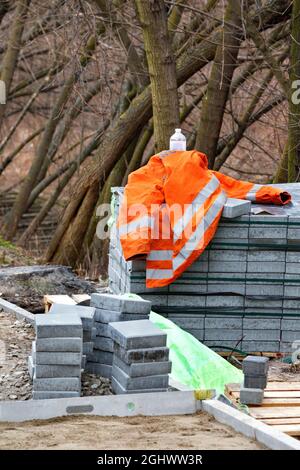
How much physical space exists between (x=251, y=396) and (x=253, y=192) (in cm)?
344

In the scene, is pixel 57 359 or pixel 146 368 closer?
pixel 57 359

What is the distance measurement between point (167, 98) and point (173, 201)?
3982mm

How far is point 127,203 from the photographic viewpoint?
10055mm

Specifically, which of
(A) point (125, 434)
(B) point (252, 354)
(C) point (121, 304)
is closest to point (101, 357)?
(C) point (121, 304)

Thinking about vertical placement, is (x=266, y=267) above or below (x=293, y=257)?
below

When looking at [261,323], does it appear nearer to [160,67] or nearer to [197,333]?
[197,333]

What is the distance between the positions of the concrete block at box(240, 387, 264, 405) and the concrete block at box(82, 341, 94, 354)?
4.32 ft


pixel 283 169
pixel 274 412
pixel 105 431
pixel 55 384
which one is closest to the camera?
pixel 105 431

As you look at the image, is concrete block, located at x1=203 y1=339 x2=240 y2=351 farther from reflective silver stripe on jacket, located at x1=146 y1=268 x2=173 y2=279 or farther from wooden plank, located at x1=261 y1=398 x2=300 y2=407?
wooden plank, located at x1=261 y1=398 x2=300 y2=407

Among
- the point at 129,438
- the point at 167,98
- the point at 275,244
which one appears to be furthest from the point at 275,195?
the point at 129,438

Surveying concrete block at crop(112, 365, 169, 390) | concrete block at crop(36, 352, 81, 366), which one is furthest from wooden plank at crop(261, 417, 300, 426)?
concrete block at crop(36, 352, 81, 366)

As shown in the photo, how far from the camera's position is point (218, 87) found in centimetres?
1515

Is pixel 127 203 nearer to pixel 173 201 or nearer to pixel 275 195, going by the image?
pixel 173 201

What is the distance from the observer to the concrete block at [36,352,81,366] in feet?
24.7
